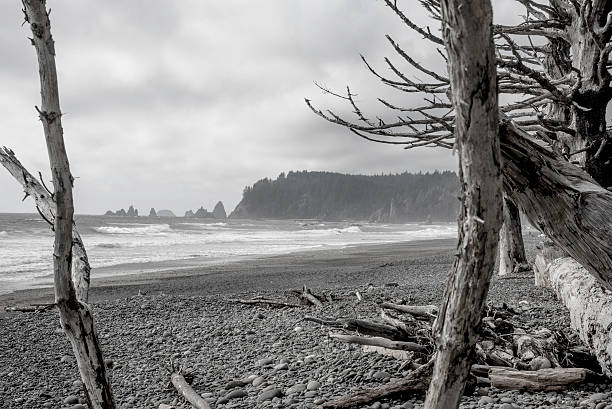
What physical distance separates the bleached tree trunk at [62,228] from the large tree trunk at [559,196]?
2134 millimetres

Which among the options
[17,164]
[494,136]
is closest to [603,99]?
[494,136]

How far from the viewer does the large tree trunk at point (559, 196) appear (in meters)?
2.18

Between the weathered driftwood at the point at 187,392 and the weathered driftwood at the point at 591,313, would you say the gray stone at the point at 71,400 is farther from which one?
the weathered driftwood at the point at 591,313

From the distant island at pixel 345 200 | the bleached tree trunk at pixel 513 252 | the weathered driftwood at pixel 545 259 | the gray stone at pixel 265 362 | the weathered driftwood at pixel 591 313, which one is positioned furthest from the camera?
the distant island at pixel 345 200

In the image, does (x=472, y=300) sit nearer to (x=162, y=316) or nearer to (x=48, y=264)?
(x=162, y=316)

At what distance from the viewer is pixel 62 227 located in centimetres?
238

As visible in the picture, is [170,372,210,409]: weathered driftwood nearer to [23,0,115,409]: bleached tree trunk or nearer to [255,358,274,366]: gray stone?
[255,358,274,366]: gray stone

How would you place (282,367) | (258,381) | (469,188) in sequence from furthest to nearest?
1. (282,367)
2. (258,381)
3. (469,188)

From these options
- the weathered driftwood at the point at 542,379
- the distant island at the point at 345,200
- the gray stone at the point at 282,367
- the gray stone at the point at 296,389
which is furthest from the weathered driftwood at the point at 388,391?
the distant island at the point at 345,200

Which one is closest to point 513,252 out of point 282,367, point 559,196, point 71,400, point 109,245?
point 282,367

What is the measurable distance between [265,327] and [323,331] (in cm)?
115

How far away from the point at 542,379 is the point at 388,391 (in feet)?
3.74

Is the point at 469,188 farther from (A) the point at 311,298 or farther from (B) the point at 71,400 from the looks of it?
(A) the point at 311,298

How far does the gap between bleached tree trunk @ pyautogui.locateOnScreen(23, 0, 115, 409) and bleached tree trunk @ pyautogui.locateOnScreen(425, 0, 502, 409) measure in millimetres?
1839
